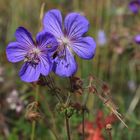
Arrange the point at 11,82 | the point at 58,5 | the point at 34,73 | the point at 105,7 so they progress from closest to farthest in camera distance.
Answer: the point at 34,73 < the point at 11,82 < the point at 105,7 < the point at 58,5

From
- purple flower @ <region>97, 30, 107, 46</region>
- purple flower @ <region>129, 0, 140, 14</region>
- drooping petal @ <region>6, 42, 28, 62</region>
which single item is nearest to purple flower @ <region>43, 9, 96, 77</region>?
drooping petal @ <region>6, 42, 28, 62</region>

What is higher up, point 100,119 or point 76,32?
point 76,32

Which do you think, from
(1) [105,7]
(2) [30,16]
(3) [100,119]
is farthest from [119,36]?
(3) [100,119]

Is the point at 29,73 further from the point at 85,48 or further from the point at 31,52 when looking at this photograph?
the point at 85,48

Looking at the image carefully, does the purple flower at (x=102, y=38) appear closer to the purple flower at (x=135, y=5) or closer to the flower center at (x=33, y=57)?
the purple flower at (x=135, y=5)

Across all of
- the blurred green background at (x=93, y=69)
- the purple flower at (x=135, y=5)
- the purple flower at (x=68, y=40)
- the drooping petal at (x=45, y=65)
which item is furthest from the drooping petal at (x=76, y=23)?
the purple flower at (x=135, y=5)

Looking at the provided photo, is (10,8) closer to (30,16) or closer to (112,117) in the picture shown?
(30,16)
